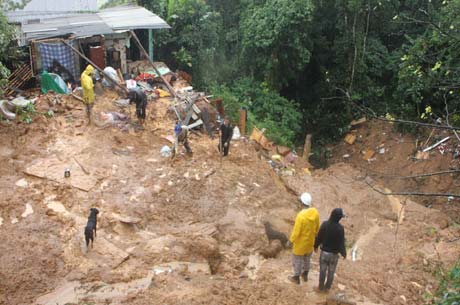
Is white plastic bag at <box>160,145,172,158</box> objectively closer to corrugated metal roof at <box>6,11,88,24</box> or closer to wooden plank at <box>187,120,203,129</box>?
wooden plank at <box>187,120,203,129</box>

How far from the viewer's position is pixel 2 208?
27.6 ft

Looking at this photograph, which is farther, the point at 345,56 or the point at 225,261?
the point at 345,56

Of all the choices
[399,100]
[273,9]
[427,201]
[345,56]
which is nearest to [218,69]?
[273,9]

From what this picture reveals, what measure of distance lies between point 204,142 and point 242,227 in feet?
13.1

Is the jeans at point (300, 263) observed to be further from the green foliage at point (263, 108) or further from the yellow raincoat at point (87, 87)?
the green foliage at point (263, 108)

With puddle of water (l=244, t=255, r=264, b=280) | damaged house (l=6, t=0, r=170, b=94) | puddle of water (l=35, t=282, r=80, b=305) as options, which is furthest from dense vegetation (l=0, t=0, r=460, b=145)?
puddle of water (l=35, t=282, r=80, b=305)

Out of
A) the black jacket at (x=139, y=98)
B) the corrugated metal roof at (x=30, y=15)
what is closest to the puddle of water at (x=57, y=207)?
the black jacket at (x=139, y=98)

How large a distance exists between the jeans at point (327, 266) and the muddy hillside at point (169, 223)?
180 mm

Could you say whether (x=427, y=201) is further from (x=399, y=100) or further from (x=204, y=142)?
(x=204, y=142)

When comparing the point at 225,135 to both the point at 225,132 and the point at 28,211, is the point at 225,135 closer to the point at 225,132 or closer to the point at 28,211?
the point at 225,132

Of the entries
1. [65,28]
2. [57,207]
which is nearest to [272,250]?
[57,207]

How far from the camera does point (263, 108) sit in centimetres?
1611

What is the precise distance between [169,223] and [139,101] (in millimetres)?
4314

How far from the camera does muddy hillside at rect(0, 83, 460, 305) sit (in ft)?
22.6
